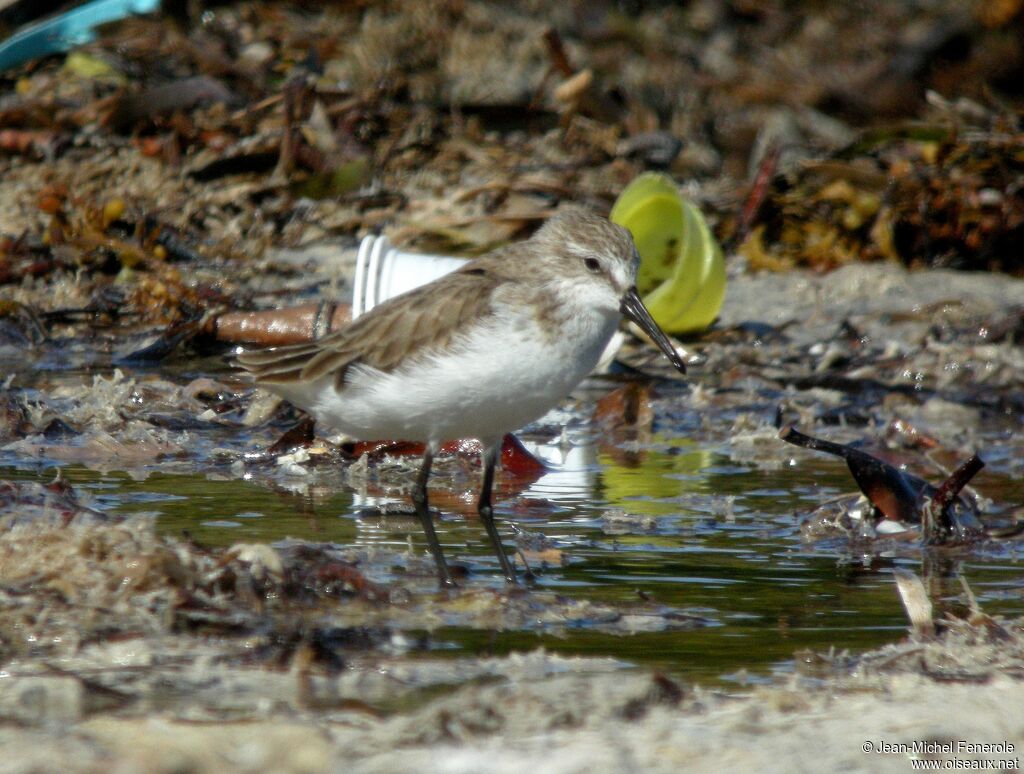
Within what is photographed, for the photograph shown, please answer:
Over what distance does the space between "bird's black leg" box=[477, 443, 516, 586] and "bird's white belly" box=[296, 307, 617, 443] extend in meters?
0.09

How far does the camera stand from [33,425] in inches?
205

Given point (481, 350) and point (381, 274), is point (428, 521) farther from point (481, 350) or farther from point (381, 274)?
point (381, 274)

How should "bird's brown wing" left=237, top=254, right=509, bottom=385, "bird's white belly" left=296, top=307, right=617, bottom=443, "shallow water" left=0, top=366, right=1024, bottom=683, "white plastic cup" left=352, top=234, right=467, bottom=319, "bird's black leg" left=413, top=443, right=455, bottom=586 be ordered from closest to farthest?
"shallow water" left=0, top=366, right=1024, bottom=683 → "bird's black leg" left=413, top=443, right=455, bottom=586 → "bird's white belly" left=296, top=307, right=617, bottom=443 → "bird's brown wing" left=237, top=254, right=509, bottom=385 → "white plastic cup" left=352, top=234, right=467, bottom=319

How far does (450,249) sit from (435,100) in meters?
1.84

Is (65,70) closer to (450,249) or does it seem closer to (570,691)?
(450,249)

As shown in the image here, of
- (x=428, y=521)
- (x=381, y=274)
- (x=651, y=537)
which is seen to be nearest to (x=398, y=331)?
(x=428, y=521)

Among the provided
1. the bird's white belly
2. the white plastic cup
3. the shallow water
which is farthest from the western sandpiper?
the white plastic cup

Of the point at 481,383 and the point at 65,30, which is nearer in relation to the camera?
the point at 481,383

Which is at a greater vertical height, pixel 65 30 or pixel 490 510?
pixel 65 30

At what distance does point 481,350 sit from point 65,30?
5.86 metres

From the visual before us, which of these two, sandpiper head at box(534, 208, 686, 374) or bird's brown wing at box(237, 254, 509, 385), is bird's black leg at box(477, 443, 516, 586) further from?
sandpiper head at box(534, 208, 686, 374)

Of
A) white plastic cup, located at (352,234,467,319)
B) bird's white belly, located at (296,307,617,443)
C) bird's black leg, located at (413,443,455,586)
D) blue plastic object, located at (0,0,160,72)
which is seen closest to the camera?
Result: bird's black leg, located at (413,443,455,586)

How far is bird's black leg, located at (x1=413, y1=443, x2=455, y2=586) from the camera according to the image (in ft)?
12.6

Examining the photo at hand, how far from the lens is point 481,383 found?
398cm
